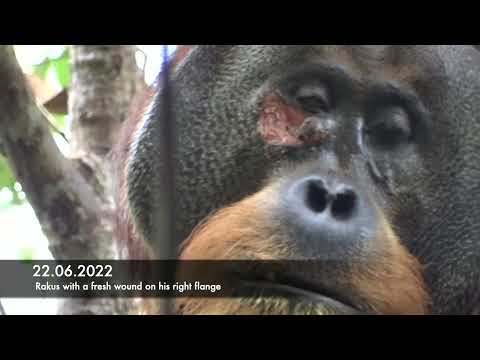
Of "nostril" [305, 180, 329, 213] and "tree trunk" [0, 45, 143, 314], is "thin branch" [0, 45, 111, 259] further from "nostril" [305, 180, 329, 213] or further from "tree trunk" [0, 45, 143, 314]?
"nostril" [305, 180, 329, 213]

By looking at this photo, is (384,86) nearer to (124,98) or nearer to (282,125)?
(282,125)

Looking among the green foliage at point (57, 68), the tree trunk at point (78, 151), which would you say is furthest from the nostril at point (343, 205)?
the green foliage at point (57, 68)

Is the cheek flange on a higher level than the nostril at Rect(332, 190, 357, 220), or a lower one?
higher

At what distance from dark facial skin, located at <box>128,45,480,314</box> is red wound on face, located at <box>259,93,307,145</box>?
0.01 metres

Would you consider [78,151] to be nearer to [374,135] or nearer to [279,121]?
[279,121]

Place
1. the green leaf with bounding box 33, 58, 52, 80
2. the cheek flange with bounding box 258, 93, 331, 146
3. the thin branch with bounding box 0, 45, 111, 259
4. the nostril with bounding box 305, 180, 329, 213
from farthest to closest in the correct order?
the green leaf with bounding box 33, 58, 52, 80 → the thin branch with bounding box 0, 45, 111, 259 → the cheek flange with bounding box 258, 93, 331, 146 → the nostril with bounding box 305, 180, 329, 213

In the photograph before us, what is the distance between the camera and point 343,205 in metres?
1.84

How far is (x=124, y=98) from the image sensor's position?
2.99 meters

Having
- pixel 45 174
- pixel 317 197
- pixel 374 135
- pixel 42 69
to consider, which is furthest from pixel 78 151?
pixel 317 197

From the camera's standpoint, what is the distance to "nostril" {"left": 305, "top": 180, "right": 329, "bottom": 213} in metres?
1.82

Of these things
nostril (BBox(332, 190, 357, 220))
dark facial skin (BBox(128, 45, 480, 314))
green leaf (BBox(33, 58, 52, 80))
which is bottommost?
nostril (BBox(332, 190, 357, 220))

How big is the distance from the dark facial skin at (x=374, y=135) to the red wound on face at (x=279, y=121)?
1 cm

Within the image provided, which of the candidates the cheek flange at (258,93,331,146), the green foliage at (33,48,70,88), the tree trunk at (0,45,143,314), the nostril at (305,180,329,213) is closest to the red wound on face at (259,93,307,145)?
the cheek flange at (258,93,331,146)

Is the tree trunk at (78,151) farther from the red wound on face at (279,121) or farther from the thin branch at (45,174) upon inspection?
the red wound on face at (279,121)
